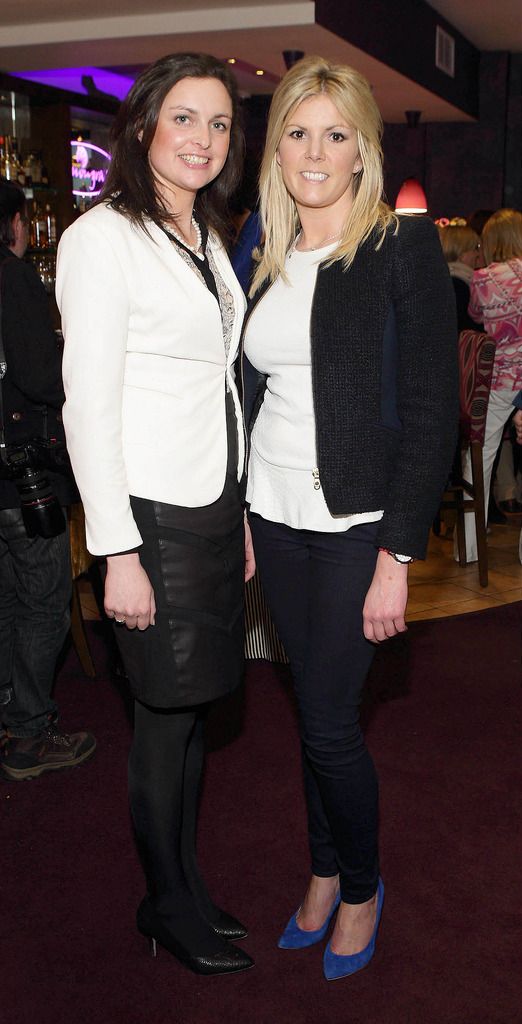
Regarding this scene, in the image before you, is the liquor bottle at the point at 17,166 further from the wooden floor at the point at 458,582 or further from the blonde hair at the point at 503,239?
the wooden floor at the point at 458,582

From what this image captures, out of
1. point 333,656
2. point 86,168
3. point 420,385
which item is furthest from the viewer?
point 86,168

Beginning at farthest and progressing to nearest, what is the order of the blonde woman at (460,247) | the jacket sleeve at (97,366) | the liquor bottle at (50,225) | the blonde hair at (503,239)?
the liquor bottle at (50,225), the blonde woman at (460,247), the blonde hair at (503,239), the jacket sleeve at (97,366)

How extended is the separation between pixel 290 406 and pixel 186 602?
1.32ft

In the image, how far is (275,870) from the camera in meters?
2.38

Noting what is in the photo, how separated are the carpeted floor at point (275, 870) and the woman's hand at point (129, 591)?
81 cm

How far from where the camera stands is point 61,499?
2822mm

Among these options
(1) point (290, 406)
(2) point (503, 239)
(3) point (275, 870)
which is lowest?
(3) point (275, 870)

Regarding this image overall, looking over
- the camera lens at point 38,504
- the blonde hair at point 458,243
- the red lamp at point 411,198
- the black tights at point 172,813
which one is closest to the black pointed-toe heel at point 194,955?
the black tights at point 172,813

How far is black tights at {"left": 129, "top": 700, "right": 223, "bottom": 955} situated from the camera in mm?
Answer: 1846

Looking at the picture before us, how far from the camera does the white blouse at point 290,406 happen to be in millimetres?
1775

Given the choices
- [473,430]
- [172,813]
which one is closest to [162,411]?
[172,813]

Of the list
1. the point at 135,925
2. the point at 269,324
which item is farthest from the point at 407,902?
the point at 269,324

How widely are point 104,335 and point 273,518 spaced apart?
19.2 inches

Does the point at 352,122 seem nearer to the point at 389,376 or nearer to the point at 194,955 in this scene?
the point at 389,376
